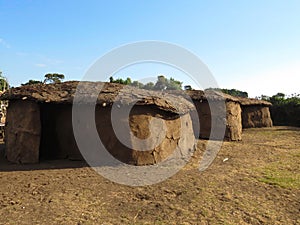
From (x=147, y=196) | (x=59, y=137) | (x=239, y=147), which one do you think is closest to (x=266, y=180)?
(x=147, y=196)

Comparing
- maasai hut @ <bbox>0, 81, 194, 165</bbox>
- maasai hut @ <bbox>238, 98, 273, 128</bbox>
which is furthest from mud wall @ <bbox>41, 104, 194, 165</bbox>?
maasai hut @ <bbox>238, 98, 273, 128</bbox>

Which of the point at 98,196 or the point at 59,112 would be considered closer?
the point at 98,196

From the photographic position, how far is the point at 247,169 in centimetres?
773

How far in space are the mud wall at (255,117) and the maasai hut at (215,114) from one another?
26.5 ft

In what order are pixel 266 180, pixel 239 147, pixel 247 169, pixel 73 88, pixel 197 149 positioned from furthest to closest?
1. pixel 239 147
2. pixel 197 149
3. pixel 73 88
4. pixel 247 169
5. pixel 266 180

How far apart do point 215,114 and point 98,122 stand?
Answer: 310 inches

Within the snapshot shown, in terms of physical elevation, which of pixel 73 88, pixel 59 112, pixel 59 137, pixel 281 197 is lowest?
pixel 281 197

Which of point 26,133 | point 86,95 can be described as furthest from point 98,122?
point 26,133

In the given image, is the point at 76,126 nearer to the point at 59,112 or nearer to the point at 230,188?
the point at 59,112

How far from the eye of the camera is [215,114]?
45.4ft

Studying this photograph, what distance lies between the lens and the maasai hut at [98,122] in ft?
25.4

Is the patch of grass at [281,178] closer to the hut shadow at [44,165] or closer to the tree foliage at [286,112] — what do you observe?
the hut shadow at [44,165]

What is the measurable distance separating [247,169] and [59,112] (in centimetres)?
641

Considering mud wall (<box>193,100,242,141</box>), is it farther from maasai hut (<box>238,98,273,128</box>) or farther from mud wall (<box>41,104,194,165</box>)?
maasai hut (<box>238,98,273,128</box>)
